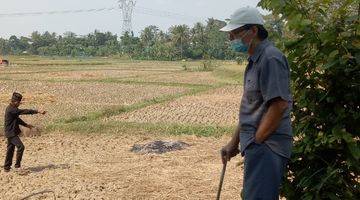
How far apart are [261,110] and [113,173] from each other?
5235 mm

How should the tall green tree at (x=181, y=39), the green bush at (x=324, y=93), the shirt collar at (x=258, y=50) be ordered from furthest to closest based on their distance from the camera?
the tall green tree at (x=181, y=39), the green bush at (x=324, y=93), the shirt collar at (x=258, y=50)

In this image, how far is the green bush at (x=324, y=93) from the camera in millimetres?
3486

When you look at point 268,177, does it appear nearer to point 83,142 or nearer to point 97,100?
point 83,142

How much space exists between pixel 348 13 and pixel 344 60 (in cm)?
46

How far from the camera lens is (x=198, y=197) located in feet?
21.0

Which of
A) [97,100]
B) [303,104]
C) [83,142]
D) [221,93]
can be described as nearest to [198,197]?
[303,104]

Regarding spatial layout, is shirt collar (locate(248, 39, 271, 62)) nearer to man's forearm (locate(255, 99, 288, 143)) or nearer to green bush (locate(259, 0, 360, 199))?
man's forearm (locate(255, 99, 288, 143))

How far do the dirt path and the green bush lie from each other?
2.76 meters

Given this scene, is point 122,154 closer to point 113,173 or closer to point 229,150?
point 113,173

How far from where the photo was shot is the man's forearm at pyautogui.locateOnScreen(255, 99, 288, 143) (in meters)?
2.98

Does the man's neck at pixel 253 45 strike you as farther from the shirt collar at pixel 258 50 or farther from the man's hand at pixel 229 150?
the man's hand at pixel 229 150

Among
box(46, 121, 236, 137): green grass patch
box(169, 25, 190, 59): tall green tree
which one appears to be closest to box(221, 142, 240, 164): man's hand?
box(46, 121, 236, 137): green grass patch

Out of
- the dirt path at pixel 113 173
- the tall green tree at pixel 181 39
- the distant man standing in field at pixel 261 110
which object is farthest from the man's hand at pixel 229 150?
the tall green tree at pixel 181 39

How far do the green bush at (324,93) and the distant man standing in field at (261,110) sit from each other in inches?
20.1
